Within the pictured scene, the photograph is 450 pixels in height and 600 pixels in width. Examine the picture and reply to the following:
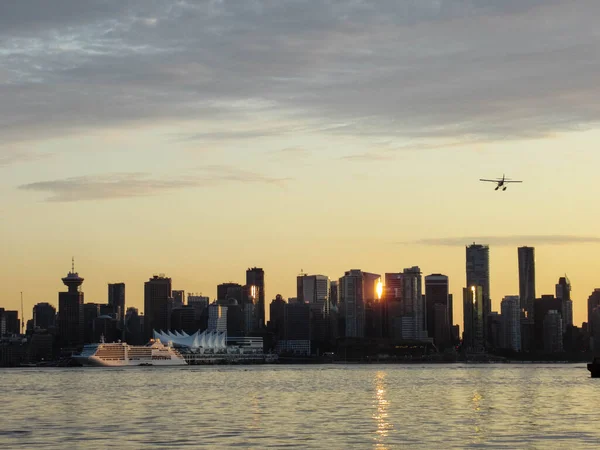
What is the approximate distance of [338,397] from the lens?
5246 inches

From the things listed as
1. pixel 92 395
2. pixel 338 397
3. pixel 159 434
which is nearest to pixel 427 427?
pixel 159 434

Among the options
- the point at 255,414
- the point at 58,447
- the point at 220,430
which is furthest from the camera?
the point at 255,414

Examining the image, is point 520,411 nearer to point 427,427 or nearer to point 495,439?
point 427,427

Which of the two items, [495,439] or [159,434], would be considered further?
[159,434]

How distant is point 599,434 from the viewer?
77938 mm

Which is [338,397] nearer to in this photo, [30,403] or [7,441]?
[30,403]

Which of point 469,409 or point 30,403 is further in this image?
point 30,403

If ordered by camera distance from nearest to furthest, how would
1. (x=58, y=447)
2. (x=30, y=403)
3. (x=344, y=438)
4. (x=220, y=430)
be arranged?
1. (x=58, y=447)
2. (x=344, y=438)
3. (x=220, y=430)
4. (x=30, y=403)

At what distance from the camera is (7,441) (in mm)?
74750

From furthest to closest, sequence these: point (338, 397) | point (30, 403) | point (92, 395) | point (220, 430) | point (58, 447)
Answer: point (92, 395)
point (338, 397)
point (30, 403)
point (220, 430)
point (58, 447)

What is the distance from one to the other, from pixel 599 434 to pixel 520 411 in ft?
85.3

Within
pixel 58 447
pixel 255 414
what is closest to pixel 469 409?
pixel 255 414

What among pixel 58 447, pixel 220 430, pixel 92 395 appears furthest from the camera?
pixel 92 395

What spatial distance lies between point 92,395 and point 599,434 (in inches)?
3191
